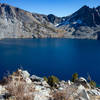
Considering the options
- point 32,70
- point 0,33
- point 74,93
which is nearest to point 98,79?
point 32,70

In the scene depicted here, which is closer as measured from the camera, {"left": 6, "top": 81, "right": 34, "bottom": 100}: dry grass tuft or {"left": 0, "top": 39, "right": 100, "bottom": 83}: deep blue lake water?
{"left": 6, "top": 81, "right": 34, "bottom": 100}: dry grass tuft

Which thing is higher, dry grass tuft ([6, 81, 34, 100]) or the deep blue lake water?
dry grass tuft ([6, 81, 34, 100])

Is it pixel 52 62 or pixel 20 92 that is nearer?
pixel 20 92

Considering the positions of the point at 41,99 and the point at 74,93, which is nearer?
the point at 41,99

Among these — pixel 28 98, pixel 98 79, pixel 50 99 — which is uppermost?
pixel 28 98

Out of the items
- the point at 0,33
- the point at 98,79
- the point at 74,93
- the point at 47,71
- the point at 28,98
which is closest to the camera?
the point at 28,98

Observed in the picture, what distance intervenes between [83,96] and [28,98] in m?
2.52

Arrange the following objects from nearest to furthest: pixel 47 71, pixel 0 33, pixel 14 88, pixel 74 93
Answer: pixel 14 88 < pixel 74 93 < pixel 47 71 < pixel 0 33

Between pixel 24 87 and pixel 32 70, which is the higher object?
pixel 24 87

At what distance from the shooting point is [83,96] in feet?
20.9

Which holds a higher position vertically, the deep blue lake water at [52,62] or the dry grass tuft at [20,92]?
the dry grass tuft at [20,92]

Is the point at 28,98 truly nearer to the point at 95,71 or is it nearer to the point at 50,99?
the point at 50,99

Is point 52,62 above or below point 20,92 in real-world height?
below

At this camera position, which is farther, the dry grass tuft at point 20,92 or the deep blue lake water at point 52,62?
the deep blue lake water at point 52,62
